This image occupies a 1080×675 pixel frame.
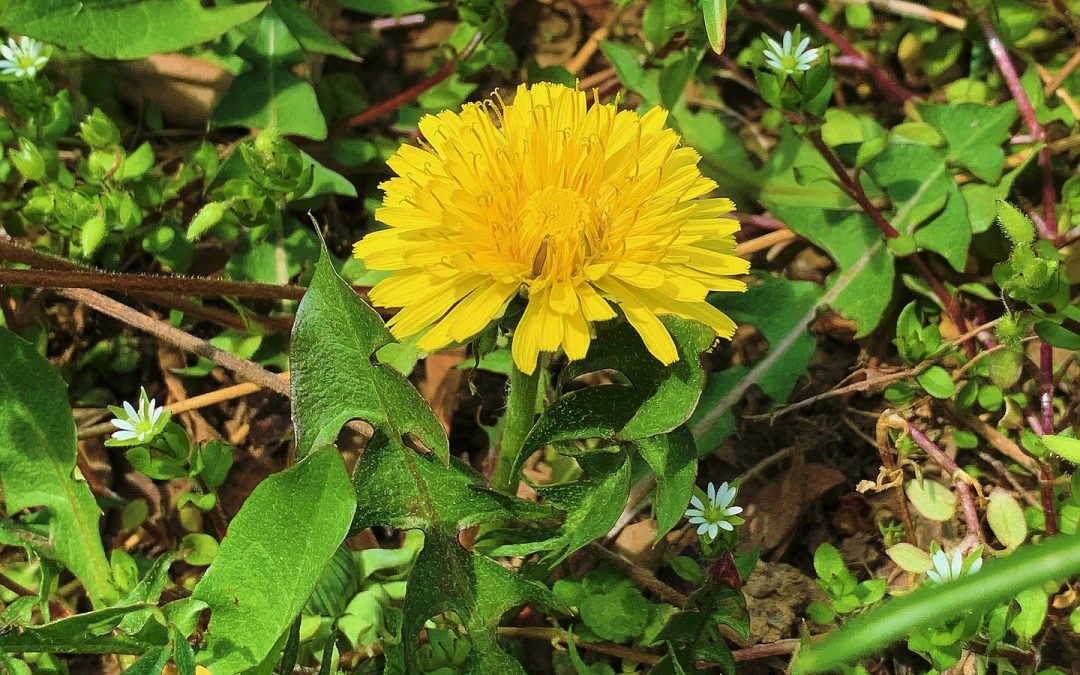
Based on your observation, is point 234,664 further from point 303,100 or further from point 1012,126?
point 1012,126

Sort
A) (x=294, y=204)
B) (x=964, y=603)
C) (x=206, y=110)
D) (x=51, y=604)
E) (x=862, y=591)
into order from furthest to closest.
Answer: (x=206, y=110)
(x=294, y=204)
(x=51, y=604)
(x=862, y=591)
(x=964, y=603)

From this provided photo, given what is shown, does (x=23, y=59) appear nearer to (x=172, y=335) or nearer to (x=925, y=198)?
(x=172, y=335)

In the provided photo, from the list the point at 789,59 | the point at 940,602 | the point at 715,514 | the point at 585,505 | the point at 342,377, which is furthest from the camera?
the point at 789,59

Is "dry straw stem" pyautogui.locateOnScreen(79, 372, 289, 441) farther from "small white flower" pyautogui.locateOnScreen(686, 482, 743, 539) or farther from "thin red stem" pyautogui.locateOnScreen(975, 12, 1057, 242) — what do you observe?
"thin red stem" pyautogui.locateOnScreen(975, 12, 1057, 242)

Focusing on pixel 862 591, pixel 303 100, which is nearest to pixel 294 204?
pixel 303 100

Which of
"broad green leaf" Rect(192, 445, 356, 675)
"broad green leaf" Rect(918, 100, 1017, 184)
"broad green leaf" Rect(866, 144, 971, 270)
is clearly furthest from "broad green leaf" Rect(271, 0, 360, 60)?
"broad green leaf" Rect(918, 100, 1017, 184)

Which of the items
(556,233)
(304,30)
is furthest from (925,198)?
(304,30)
